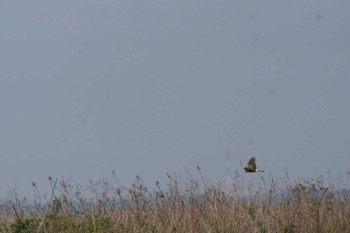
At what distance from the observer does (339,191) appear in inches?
476

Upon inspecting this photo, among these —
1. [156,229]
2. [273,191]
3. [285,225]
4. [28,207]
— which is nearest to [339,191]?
[273,191]

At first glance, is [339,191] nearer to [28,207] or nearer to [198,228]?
[198,228]

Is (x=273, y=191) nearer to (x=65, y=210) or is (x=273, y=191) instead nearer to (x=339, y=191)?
(x=339, y=191)

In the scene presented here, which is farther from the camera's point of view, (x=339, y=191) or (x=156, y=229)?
(x=339, y=191)

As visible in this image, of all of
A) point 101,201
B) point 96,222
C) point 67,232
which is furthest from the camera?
point 101,201

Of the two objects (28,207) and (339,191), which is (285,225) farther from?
(28,207)

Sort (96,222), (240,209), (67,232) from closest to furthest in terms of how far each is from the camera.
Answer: (67,232)
(96,222)
(240,209)

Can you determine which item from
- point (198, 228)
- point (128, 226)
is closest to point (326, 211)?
point (198, 228)

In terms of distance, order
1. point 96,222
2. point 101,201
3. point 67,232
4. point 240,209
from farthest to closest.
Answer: point 101,201
point 240,209
point 96,222
point 67,232

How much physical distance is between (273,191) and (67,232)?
3.76 meters

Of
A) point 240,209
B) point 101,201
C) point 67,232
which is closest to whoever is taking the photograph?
point 67,232

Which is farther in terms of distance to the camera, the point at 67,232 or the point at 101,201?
the point at 101,201

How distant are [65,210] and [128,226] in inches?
52.1

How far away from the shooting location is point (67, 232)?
32.7 ft
